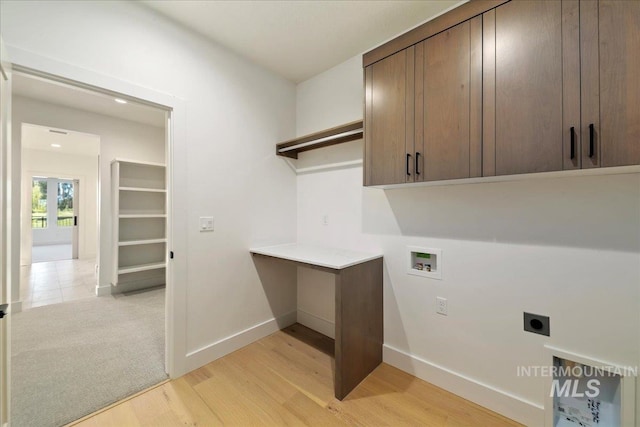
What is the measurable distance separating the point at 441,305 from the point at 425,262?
0.32 meters

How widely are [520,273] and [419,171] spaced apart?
2.86ft

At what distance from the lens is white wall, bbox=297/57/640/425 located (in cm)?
128

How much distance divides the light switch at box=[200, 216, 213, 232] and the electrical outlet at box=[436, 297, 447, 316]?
189cm

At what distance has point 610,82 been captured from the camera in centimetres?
107

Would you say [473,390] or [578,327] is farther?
[473,390]

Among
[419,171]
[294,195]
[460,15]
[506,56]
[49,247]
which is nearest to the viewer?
[506,56]

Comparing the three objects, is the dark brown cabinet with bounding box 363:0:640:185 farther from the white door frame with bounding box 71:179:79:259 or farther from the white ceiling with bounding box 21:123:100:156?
the white door frame with bounding box 71:179:79:259

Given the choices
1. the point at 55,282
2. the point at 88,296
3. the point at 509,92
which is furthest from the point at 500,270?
the point at 55,282

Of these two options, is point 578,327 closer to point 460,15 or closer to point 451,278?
point 451,278

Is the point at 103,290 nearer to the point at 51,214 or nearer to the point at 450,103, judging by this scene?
the point at 450,103

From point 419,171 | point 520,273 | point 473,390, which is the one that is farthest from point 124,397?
point 520,273

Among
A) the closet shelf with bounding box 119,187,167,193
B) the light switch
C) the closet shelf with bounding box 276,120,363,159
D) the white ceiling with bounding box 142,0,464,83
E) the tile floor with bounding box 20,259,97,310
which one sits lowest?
the tile floor with bounding box 20,259,97,310

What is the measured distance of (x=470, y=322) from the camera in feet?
5.60

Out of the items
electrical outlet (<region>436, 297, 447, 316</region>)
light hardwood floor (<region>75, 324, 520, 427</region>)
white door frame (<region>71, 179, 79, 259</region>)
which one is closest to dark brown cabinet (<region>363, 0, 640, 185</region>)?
electrical outlet (<region>436, 297, 447, 316</region>)
